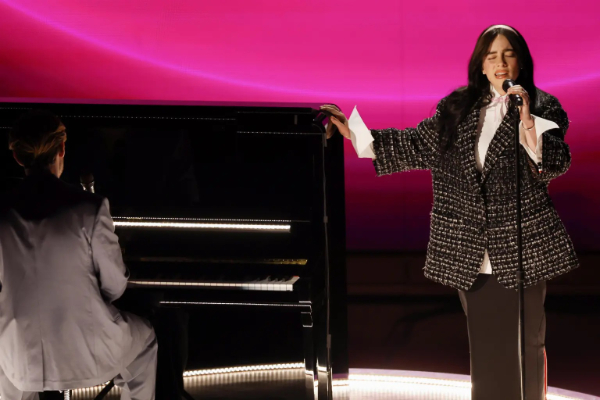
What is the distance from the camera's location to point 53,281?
2.61 meters

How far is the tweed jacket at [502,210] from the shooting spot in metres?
2.72

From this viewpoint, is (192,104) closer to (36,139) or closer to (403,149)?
(36,139)

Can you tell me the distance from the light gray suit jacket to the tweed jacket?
119 centimetres

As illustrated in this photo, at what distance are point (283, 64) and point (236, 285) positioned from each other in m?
3.09

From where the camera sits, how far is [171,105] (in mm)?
3227

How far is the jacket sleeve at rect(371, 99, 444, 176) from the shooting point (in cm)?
298

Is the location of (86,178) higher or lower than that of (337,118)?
lower

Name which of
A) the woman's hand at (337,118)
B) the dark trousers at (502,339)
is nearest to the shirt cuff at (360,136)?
the woman's hand at (337,118)

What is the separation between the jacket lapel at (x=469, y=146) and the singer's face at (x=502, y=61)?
16 cm

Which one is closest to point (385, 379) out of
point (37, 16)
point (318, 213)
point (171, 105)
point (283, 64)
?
point (318, 213)

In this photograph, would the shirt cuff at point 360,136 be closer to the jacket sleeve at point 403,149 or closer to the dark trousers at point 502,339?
the jacket sleeve at point 403,149

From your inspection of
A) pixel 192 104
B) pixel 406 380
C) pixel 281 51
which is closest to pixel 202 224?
pixel 192 104

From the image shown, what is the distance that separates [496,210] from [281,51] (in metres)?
3.29

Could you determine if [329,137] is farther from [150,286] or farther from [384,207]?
[384,207]
